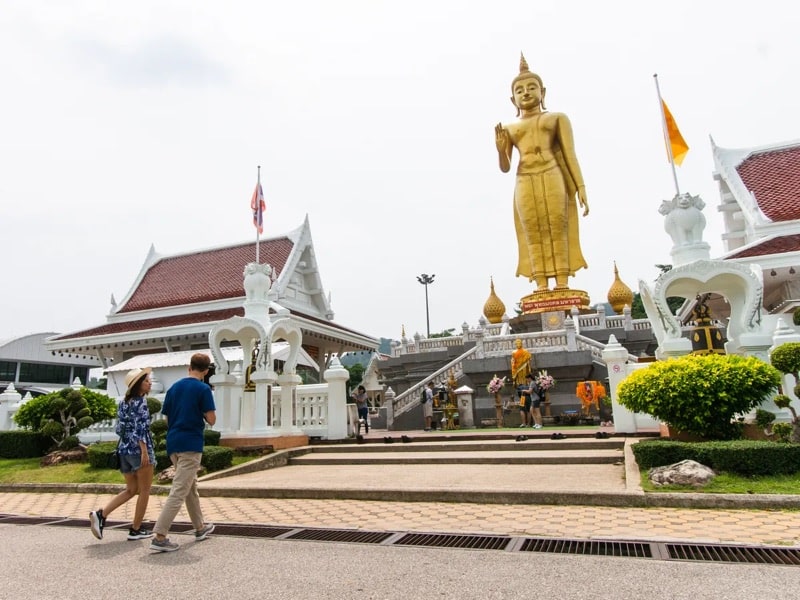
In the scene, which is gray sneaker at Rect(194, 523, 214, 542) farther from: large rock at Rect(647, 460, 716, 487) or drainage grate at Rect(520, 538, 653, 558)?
large rock at Rect(647, 460, 716, 487)

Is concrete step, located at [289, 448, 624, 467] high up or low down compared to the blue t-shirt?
down

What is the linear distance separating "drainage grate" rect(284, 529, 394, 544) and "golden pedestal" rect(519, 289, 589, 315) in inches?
810

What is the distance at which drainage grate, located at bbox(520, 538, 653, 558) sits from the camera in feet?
13.8

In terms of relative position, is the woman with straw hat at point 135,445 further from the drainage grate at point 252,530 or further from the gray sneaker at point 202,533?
the drainage grate at point 252,530

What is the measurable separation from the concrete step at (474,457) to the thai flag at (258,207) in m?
6.90

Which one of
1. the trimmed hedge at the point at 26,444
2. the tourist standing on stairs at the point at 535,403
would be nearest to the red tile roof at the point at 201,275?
the trimmed hedge at the point at 26,444

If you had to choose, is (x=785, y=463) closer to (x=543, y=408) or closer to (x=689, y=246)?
(x=689, y=246)

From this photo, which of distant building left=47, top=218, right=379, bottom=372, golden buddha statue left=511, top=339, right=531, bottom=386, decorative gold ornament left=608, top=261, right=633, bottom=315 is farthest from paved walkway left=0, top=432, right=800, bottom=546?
decorative gold ornament left=608, top=261, right=633, bottom=315

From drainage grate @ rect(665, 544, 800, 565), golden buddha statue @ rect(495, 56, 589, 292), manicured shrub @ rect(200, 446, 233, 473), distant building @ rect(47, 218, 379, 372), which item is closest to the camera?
drainage grate @ rect(665, 544, 800, 565)

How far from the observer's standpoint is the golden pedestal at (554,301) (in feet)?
81.0

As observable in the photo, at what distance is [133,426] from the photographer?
5266 mm

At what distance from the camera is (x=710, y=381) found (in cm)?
720

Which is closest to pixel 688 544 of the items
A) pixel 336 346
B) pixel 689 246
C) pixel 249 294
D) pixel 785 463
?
pixel 785 463

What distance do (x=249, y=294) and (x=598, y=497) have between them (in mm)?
8993
